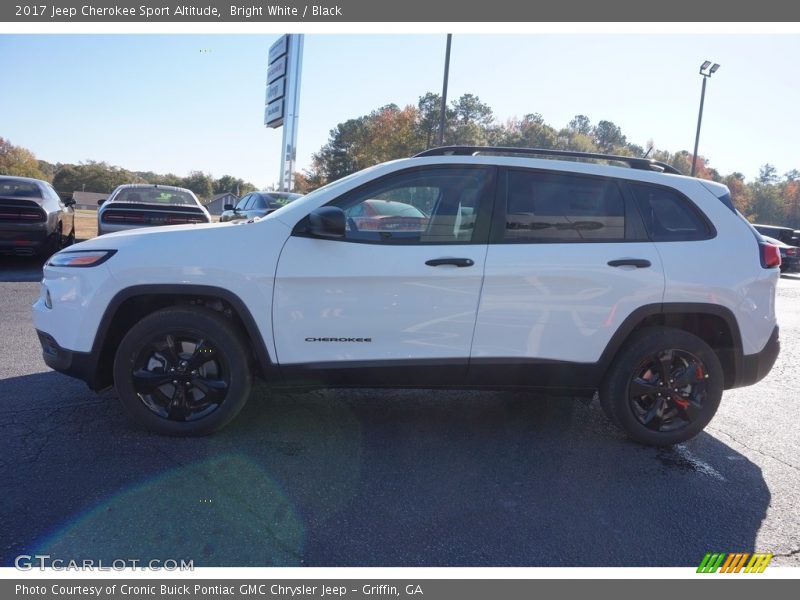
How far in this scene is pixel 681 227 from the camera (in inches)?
153

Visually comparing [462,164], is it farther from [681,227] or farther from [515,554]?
[515,554]

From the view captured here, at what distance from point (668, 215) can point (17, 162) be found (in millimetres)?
84236

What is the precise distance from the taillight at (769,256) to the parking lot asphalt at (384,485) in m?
1.27

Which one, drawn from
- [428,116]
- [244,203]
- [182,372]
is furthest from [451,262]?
[428,116]

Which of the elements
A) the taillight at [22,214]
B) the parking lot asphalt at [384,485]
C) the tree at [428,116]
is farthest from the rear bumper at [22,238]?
the tree at [428,116]

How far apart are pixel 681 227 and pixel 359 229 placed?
210cm

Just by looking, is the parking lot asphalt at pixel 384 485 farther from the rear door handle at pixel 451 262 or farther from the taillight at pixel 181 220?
the taillight at pixel 181 220

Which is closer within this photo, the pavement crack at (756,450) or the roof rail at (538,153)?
the pavement crack at (756,450)

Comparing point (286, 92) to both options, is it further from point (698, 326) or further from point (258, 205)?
point (698, 326)

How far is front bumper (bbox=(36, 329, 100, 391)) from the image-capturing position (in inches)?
139

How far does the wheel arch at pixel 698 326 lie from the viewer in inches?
148

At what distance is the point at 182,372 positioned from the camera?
3.61m

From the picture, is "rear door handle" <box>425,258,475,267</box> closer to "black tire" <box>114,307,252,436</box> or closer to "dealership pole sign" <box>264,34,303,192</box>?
"black tire" <box>114,307,252,436</box>

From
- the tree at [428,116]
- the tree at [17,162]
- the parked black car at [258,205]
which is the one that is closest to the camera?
the parked black car at [258,205]
